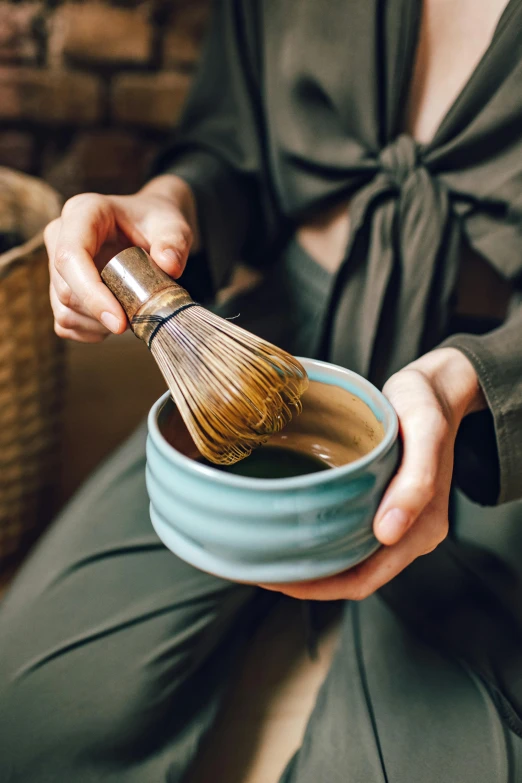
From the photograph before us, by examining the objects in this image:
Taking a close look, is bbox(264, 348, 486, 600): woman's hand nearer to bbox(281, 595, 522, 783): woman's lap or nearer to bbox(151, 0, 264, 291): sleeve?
bbox(281, 595, 522, 783): woman's lap

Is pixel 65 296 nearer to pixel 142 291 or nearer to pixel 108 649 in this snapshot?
pixel 142 291

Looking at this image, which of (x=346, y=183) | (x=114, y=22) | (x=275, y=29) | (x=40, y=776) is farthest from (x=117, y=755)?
(x=114, y=22)

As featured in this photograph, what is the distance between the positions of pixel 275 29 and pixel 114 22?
0.46m

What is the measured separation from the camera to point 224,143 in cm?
73

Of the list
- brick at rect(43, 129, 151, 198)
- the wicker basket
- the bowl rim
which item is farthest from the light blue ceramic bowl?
brick at rect(43, 129, 151, 198)

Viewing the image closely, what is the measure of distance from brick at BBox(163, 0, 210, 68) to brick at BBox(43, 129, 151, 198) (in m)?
0.15

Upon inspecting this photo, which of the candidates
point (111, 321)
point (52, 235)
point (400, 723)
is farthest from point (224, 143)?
point (400, 723)

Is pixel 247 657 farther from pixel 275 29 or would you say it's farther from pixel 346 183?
pixel 275 29

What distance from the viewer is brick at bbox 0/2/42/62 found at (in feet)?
3.25

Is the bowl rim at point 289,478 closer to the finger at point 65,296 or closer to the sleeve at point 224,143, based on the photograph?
the finger at point 65,296

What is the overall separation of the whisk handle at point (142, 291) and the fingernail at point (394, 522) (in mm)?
178

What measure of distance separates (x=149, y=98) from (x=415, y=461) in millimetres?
925

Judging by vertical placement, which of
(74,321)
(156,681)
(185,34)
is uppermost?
(185,34)

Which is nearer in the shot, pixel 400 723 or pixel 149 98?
pixel 400 723
